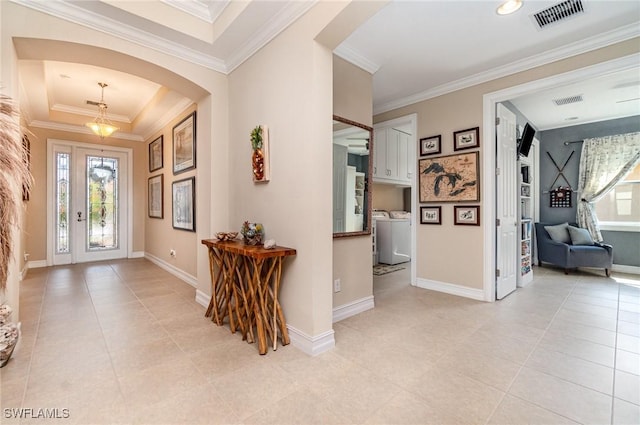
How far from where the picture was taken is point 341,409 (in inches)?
60.9

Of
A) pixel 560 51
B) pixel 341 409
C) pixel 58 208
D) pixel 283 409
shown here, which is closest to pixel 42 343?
pixel 283 409

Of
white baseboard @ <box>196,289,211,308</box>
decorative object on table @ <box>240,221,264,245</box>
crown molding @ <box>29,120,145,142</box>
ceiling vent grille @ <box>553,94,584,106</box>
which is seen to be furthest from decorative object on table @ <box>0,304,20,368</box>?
ceiling vent grille @ <box>553,94,584,106</box>

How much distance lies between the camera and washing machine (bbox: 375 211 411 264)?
5.39 m

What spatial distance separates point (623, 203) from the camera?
507 centimetres

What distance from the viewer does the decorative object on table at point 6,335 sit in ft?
6.14

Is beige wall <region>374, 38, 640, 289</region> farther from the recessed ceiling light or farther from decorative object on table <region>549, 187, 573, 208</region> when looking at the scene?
decorative object on table <region>549, 187, 573, 208</region>

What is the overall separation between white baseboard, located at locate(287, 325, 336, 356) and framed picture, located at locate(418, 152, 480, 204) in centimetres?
242

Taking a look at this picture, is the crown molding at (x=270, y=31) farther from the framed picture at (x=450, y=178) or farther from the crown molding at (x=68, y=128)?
the crown molding at (x=68, y=128)

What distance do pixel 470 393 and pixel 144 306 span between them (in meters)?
3.16

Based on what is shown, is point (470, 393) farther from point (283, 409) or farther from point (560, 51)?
point (560, 51)

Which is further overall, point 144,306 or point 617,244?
point 617,244

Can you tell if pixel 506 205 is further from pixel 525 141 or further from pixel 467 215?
pixel 525 141

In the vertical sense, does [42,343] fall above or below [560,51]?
below

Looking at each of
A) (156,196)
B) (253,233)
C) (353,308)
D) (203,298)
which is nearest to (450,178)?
(353,308)
